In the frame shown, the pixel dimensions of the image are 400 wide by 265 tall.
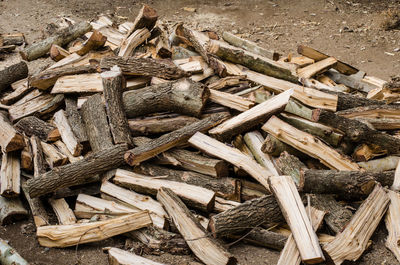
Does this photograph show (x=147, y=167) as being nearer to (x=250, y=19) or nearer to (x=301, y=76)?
(x=301, y=76)

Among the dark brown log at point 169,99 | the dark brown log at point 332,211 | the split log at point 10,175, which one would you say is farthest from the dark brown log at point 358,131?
the split log at point 10,175

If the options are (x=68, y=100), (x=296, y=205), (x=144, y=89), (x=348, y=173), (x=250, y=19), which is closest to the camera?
(x=296, y=205)

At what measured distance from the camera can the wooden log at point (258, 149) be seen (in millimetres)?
4414

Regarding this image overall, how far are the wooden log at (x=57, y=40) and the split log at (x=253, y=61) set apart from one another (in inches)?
107

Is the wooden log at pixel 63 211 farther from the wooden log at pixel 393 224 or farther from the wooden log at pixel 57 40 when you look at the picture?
the wooden log at pixel 57 40

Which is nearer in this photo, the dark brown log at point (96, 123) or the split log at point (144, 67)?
the dark brown log at point (96, 123)

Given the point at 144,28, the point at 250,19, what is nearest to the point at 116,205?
the point at 144,28

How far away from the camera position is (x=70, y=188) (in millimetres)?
4594

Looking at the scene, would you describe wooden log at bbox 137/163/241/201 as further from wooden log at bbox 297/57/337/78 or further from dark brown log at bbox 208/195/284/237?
wooden log at bbox 297/57/337/78

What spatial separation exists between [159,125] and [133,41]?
1949 millimetres

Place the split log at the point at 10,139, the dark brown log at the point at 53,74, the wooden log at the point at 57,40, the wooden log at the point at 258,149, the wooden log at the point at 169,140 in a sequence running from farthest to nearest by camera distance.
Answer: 1. the wooden log at the point at 57,40
2. the dark brown log at the point at 53,74
3. the split log at the point at 10,139
4. the wooden log at the point at 258,149
5. the wooden log at the point at 169,140

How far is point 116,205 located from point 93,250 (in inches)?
20.5

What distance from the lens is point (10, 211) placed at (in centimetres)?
424

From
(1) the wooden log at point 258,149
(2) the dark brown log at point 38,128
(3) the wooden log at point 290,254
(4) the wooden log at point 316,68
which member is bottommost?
(2) the dark brown log at point 38,128
